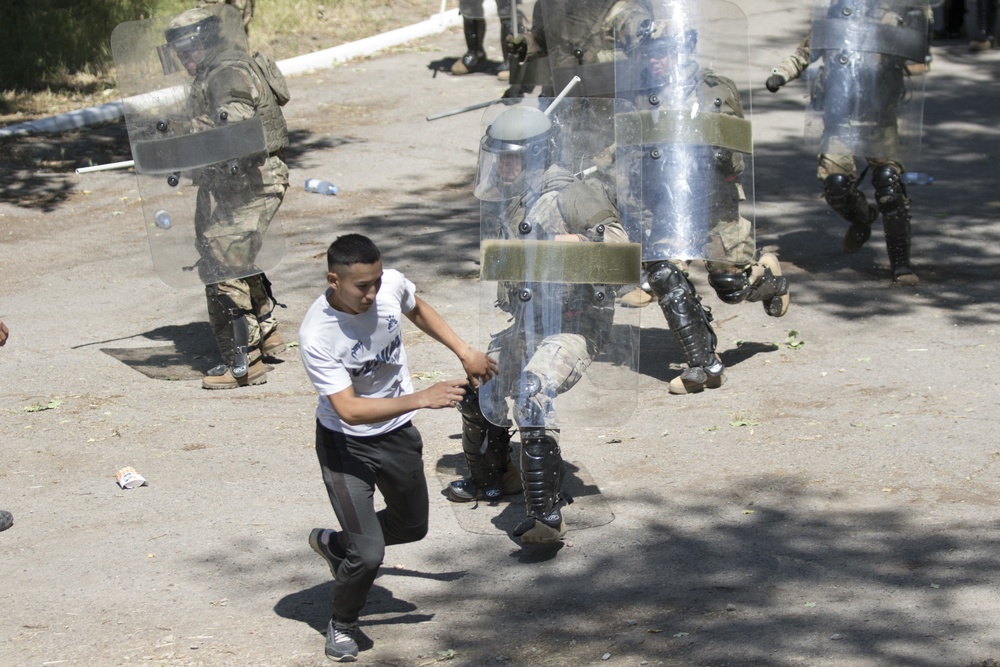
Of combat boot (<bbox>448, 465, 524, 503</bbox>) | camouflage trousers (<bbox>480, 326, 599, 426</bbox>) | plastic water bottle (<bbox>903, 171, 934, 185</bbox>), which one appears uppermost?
camouflage trousers (<bbox>480, 326, 599, 426</bbox>)

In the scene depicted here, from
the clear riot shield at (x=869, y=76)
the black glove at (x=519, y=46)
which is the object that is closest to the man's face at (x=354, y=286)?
the clear riot shield at (x=869, y=76)

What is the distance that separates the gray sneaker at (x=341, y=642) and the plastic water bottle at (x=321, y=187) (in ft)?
23.1

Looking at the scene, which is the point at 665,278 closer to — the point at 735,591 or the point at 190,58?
the point at 735,591

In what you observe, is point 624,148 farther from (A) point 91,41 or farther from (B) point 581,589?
(A) point 91,41

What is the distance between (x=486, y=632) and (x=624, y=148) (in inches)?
84.1

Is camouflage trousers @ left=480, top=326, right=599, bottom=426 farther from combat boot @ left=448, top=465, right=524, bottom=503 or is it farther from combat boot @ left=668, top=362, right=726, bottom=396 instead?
combat boot @ left=668, top=362, right=726, bottom=396

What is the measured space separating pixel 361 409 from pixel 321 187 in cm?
714

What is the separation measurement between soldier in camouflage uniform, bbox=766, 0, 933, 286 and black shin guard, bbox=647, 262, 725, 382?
5.96ft

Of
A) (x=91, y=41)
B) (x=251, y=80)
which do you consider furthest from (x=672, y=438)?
(x=91, y=41)

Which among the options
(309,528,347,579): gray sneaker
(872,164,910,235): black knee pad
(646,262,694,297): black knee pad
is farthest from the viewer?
(872,164,910,235): black knee pad

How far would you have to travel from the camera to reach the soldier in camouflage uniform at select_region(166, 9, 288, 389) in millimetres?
6879

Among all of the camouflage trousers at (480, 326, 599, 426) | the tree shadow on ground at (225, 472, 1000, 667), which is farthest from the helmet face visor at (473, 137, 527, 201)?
the tree shadow on ground at (225, 472, 1000, 667)

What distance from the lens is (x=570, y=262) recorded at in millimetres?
5027

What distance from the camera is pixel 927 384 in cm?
659
